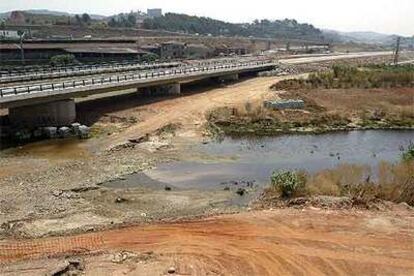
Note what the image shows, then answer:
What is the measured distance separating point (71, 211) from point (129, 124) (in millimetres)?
25721

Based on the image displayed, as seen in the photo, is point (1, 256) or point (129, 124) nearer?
point (1, 256)

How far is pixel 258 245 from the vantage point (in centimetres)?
2484

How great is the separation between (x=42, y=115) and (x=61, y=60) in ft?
164

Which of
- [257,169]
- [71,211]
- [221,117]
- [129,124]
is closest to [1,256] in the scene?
[71,211]

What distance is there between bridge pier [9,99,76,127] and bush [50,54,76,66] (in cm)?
4592

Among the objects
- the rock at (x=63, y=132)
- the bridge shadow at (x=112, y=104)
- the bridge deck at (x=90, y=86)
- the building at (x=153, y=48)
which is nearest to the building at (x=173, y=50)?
the building at (x=153, y=48)

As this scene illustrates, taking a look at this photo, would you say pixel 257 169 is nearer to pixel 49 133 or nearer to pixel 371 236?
pixel 371 236

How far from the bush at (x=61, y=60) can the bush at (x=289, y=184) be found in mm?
72206

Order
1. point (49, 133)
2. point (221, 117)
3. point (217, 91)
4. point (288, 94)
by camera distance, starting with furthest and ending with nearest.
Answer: point (217, 91)
point (288, 94)
point (221, 117)
point (49, 133)

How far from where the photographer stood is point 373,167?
41.6 meters

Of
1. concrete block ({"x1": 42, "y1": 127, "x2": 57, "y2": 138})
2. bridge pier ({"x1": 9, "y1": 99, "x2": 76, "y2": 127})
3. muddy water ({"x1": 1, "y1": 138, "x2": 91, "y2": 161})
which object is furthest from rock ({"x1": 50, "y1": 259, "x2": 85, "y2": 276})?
bridge pier ({"x1": 9, "y1": 99, "x2": 76, "y2": 127})

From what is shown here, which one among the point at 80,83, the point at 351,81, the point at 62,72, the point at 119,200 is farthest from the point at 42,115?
the point at 351,81

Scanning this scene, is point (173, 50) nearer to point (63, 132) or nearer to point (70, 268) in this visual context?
A: point (63, 132)

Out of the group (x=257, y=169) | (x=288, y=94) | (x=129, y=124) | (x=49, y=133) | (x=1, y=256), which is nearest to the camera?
(x=1, y=256)
